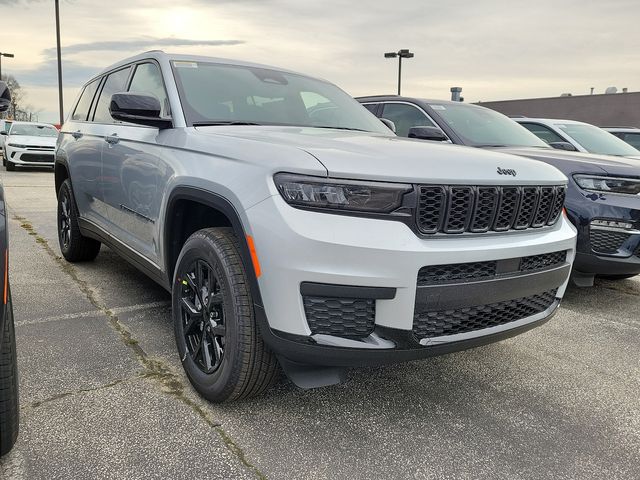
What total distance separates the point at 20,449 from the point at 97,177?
2426 millimetres

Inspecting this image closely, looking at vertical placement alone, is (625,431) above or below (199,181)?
below

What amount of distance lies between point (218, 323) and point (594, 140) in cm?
566

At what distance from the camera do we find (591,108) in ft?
108

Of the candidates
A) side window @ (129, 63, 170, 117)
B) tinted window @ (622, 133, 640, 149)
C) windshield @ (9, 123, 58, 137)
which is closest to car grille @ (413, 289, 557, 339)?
side window @ (129, 63, 170, 117)

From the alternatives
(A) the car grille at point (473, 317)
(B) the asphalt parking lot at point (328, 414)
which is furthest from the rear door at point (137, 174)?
(A) the car grille at point (473, 317)

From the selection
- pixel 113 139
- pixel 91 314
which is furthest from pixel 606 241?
pixel 91 314

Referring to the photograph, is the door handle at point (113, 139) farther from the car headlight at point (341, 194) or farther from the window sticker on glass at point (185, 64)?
the car headlight at point (341, 194)

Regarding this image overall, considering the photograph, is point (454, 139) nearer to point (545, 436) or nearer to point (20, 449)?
point (545, 436)

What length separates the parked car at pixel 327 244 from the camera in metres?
2.03

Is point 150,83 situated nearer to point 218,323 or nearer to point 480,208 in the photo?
point 218,323

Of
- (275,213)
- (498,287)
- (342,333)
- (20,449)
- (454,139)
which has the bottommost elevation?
(20,449)

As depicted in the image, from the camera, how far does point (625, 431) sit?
2.48 m

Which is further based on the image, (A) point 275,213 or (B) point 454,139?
(B) point 454,139

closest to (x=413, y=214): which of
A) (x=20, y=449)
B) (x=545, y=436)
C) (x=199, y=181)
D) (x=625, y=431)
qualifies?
(x=199, y=181)
